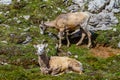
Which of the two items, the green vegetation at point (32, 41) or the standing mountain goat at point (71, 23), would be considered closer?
the green vegetation at point (32, 41)

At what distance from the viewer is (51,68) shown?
19047 millimetres

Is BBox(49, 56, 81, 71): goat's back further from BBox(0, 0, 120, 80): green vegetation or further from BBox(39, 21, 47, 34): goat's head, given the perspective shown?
BBox(39, 21, 47, 34): goat's head

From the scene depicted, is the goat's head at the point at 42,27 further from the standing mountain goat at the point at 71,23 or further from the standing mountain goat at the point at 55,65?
the standing mountain goat at the point at 55,65

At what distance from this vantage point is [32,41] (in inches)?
1121

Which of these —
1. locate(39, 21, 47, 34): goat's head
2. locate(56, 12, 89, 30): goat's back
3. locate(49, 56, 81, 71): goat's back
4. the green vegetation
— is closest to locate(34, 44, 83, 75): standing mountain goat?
locate(49, 56, 81, 71): goat's back

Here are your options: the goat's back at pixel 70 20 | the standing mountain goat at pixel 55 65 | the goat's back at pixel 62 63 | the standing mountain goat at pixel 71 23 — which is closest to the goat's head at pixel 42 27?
the standing mountain goat at pixel 71 23

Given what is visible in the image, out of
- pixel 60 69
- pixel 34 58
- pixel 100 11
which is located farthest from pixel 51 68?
pixel 100 11

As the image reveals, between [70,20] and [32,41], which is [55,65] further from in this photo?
[70,20]

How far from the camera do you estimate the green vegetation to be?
857 inches

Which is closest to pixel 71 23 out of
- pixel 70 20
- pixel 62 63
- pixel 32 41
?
pixel 70 20

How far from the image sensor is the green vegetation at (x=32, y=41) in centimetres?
2176

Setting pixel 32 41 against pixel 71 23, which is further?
pixel 71 23

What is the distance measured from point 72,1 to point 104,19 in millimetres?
4370

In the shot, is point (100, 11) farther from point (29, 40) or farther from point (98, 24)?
point (29, 40)
